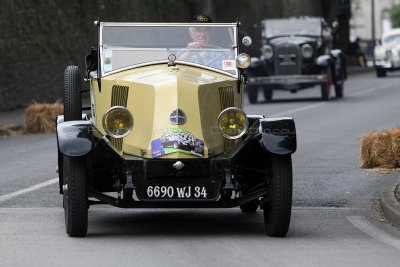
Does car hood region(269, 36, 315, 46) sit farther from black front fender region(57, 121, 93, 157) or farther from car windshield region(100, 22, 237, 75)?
black front fender region(57, 121, 93, 157)

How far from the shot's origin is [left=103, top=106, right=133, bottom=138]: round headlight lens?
834cm

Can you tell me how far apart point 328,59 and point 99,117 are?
2024 centimetres

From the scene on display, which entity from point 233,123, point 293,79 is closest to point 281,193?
point 233,123

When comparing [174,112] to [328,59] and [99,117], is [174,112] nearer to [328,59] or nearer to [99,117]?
[99,117]

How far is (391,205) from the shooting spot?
9.61 m

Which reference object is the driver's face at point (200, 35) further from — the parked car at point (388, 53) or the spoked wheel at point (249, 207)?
the parked car at point (388, 53)

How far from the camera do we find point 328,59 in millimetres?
28688

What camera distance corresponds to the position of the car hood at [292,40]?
28.5 m

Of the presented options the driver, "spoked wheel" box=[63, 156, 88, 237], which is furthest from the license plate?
the driver

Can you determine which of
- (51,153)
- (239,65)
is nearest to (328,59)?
(51,153)

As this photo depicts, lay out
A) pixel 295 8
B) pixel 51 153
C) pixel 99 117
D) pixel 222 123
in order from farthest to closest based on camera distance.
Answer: pixel 295 8 < pixel 51 153 < pixel 99 117 < pixel 222 123

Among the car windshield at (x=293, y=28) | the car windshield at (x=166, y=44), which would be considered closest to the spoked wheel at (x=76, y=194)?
the car windshield at (x=166, y=44)

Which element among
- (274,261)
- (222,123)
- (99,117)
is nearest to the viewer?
(274,261)

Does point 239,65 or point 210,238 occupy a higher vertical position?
point 239,65
